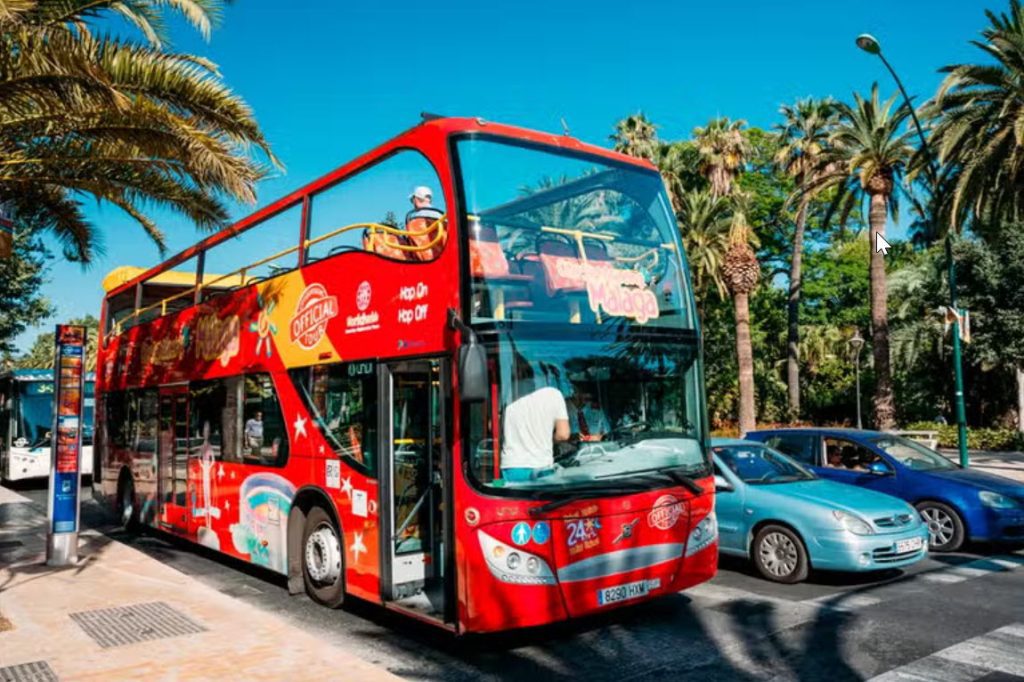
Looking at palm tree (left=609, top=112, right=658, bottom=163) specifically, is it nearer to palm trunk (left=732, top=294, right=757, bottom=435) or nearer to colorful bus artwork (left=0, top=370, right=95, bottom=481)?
palm trunk (left=732, top=294, right=757, bottom=435)

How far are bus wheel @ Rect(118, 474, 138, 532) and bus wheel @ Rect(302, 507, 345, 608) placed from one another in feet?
20.6

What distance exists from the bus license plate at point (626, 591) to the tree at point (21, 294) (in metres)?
27.1

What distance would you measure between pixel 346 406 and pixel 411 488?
43.2 inches

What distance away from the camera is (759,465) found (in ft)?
32.8

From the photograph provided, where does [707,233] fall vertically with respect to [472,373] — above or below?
above

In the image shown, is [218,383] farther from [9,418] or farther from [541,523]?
[9,418]

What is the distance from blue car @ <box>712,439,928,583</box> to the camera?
841cm

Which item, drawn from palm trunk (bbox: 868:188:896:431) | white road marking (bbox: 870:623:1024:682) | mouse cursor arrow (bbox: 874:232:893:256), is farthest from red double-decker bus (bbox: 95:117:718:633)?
palm trunk (bbox: 868:188:896:431)

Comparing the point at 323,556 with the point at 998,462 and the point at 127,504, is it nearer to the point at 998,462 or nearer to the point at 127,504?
the point at 127,504

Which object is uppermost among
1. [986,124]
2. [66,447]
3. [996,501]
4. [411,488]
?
[986,124]

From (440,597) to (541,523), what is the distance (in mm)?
1371

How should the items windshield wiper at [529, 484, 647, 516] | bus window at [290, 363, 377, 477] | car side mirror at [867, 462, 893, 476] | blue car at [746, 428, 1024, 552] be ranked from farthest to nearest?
car side mirror at [867, 462, 893, 476], blue car at [746, 428, 1024, 552], bus window at [290, 363, 377, 477], windshield wiper at [529, 484, 647, 516]

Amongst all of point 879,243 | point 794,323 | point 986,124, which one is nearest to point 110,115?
point 986,124

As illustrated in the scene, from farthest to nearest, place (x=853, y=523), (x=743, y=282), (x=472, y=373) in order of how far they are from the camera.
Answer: (x=743, y=282) < (x=853, y=523) < (x=472, y=373)
